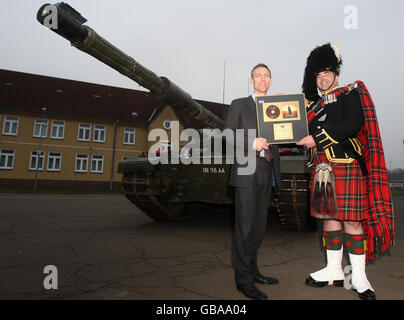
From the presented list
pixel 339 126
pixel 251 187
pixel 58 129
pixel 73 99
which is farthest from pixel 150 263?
pixel 73 99

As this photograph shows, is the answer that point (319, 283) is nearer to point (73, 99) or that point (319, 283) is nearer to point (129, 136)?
point (129, 136)

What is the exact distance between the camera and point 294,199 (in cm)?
439

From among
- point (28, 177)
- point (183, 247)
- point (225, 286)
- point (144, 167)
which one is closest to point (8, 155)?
point (28, 177)

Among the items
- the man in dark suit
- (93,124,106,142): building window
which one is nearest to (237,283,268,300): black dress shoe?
the man in dark suit

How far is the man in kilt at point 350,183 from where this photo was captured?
90.0 inches

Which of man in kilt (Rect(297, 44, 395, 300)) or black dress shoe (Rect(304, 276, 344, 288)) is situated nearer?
man in kilt (Rect(297, 44, 395, 300))

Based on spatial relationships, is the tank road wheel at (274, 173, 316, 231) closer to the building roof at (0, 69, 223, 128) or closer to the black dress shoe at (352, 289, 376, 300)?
the black dress shoe at (352, 289, 376, 300)

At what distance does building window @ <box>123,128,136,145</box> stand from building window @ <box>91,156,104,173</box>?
234 centimetres

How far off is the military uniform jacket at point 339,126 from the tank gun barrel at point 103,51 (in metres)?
2.22

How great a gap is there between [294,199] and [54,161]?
20889mm

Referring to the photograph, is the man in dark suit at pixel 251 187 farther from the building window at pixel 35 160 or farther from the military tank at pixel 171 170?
the building window at pixel 35 160

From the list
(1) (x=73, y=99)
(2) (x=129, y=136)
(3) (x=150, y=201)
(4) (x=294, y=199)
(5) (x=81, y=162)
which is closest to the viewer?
(4) (x=294, y=199)

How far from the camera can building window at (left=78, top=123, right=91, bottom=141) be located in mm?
22531

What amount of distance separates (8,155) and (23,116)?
2.90 meters
